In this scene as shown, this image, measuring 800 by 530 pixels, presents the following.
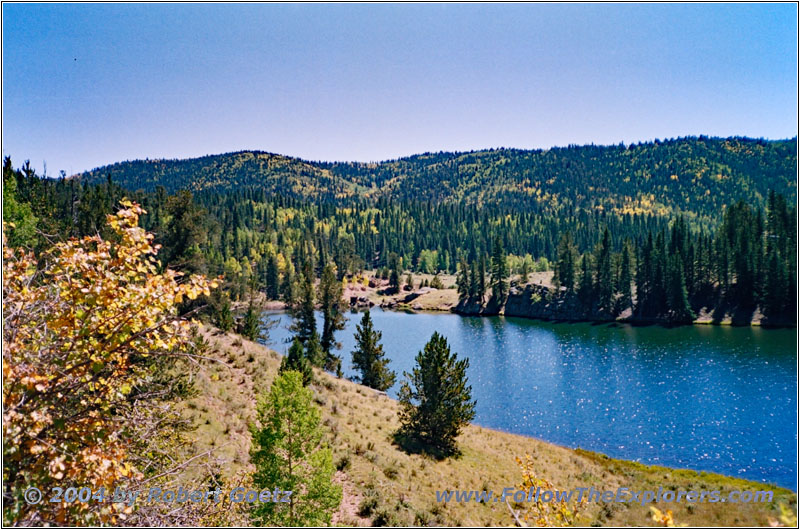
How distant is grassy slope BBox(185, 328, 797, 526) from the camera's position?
22.2 metres

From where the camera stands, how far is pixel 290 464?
1596 centimetres

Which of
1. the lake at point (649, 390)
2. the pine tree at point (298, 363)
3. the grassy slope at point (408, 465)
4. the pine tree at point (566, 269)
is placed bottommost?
the lake at point (649, 390)

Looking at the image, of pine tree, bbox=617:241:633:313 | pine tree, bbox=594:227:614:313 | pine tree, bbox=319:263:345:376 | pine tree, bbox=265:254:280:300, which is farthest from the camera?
pine tree, bbox=265:254:280:300

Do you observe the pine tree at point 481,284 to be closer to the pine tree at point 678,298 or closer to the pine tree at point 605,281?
the pine tree at point 605,281

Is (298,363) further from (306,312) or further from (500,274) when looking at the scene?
(500,274)

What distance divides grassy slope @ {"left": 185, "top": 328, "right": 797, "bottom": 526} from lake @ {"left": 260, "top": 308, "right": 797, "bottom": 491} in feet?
17.9

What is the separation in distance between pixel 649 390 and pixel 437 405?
1269 inches

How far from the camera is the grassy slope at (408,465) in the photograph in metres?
22.2

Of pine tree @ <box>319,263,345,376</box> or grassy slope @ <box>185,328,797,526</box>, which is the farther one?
pine tree @ <box>319,263,345,376</box>

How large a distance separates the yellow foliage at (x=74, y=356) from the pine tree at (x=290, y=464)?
9.32 metres

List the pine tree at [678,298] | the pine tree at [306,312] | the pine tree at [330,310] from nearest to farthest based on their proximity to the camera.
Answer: the pine tree at [306,312] < the pine tree at [330,310] < the pine tree at [678,298]

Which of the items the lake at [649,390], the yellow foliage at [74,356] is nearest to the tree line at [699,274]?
the lake at [649,390]

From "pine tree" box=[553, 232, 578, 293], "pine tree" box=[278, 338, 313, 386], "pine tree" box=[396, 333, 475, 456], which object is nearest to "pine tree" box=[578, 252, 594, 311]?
"pine tree" box=[553, 232, 578, 293]

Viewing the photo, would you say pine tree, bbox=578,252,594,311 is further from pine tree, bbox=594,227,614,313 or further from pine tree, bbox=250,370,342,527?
pine tree, bbox=250,370,342,527
